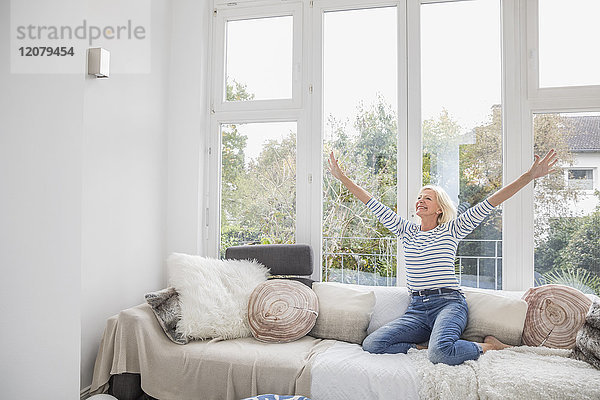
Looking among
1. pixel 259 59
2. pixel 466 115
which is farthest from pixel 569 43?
pixel 259 59

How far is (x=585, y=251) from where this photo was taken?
255 centimetres

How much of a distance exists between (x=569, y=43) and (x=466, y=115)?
69 cm

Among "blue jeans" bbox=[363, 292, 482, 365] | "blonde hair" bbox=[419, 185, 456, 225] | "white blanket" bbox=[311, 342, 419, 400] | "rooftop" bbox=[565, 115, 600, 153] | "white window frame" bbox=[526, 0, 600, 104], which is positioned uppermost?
"white window frame" bbox=[526, 0, 600, 104]

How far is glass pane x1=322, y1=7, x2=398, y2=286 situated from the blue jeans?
0.49 m

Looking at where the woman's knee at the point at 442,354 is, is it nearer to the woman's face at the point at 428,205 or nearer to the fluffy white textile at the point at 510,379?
the fluffy white textile at the point at 510,379

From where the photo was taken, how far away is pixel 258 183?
9.90ft

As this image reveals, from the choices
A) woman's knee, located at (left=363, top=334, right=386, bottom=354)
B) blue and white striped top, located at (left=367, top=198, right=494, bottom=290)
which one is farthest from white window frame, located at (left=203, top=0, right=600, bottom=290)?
woman's knee, located at (left=363, top=334, right=386, bottom=354)

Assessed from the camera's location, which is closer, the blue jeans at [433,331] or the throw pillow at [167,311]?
the blue jeans at [433,331]

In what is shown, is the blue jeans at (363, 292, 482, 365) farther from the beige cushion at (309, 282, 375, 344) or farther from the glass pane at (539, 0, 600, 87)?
the glass pane at (539, 0, 600, 87)

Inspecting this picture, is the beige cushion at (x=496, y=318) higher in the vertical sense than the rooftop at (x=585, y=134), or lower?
lower

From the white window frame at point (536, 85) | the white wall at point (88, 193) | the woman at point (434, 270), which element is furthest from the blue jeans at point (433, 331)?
the white wall at point (88, 193)

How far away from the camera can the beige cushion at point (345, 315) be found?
92.0 inches

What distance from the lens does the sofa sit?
1.78m

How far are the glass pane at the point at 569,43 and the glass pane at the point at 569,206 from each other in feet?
0.74
